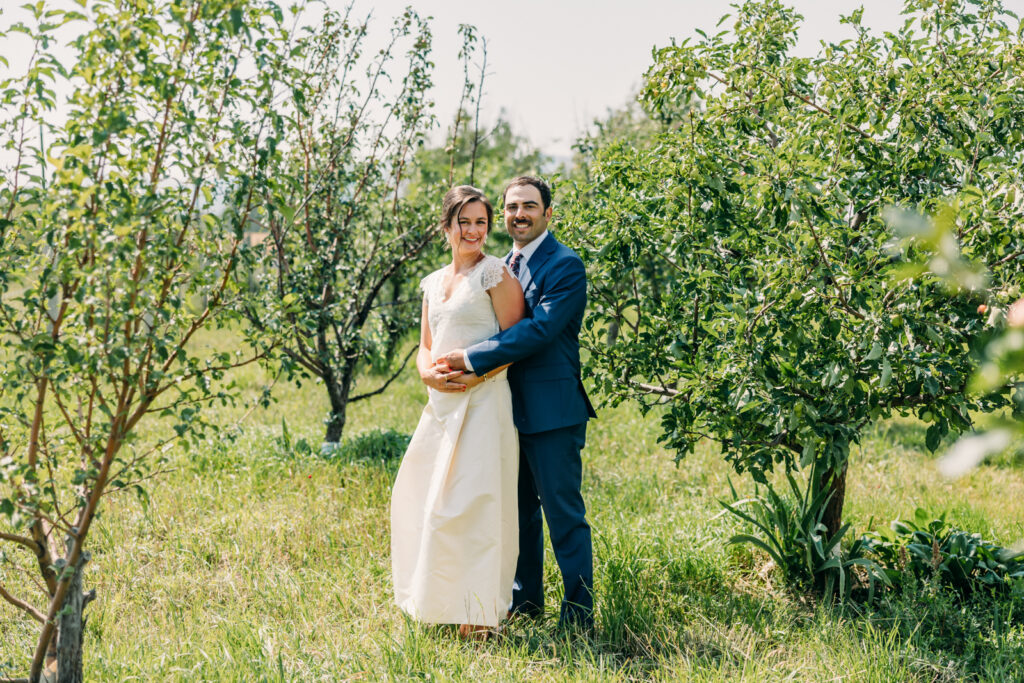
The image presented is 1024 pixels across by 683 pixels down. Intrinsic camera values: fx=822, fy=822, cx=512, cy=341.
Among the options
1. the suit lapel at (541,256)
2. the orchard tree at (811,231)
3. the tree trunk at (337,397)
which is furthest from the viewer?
the tree trunk at (337,397)

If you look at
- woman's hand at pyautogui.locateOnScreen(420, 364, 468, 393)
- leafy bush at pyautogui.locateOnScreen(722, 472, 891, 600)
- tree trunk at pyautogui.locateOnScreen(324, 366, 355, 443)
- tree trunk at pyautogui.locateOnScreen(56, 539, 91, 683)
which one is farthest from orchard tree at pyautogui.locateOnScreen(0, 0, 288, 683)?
tree trunk at pyautogui.locateOnScreen(324, 366, 355, 443)

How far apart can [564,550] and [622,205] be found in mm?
1679

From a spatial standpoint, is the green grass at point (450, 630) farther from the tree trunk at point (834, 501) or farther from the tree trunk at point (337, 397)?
the tree trunk at point (337, 397)

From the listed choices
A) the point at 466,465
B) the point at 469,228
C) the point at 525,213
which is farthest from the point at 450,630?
the point at 525,213

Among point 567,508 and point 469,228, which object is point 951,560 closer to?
point 567,508

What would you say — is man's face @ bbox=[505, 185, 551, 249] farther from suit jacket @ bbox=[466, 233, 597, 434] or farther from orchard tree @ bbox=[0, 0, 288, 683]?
orchard tree @ bbox=[0, 0, 288, 683]

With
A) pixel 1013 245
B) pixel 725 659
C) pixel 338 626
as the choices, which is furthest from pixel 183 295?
pixel 1013 245

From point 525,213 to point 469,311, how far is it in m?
0.55

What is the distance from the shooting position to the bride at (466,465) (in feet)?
12.3

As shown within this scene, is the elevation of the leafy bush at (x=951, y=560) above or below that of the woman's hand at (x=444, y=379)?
below

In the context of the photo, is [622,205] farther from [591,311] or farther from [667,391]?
[667,391]

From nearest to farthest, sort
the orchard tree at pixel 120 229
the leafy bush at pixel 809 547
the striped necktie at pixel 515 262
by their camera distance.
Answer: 1. the orchard tree at pixel 120 229
2. the striped necktie at pixel 515 262
3. the leafy bush at pixel 809 547

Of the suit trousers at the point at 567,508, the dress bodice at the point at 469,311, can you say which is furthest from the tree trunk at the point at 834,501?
the dress bodice at the point at 469,311

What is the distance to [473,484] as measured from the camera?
147 inches
